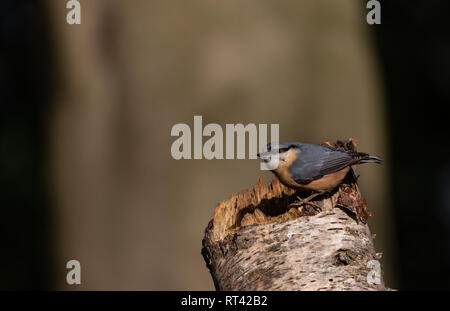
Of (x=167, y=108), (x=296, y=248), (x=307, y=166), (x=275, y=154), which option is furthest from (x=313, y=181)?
(x=167, y=108)

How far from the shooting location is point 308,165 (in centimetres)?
298

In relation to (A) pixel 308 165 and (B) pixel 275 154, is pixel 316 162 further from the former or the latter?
(B) pixel 275 154

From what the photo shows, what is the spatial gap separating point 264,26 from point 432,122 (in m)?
3.13

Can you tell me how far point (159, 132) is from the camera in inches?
163

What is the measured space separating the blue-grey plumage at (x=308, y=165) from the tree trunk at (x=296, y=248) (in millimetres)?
125

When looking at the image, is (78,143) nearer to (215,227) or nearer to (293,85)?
(293,85)

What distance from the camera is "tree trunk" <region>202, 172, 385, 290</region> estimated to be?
2271mm

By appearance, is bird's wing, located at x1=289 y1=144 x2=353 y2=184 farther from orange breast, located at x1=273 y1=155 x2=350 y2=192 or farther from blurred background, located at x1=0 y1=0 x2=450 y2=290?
blurred background, located at x1=0 y1=0 x2=450 y2=290

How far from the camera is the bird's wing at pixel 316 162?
2926 millimetres

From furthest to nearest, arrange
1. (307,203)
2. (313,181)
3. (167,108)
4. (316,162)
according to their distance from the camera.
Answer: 1. (167,108)
2. (316,162)
3. (313,181)
4. (307,203)

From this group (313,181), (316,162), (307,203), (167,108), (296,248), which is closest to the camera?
(296,248)

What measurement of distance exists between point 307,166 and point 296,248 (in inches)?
27.0
